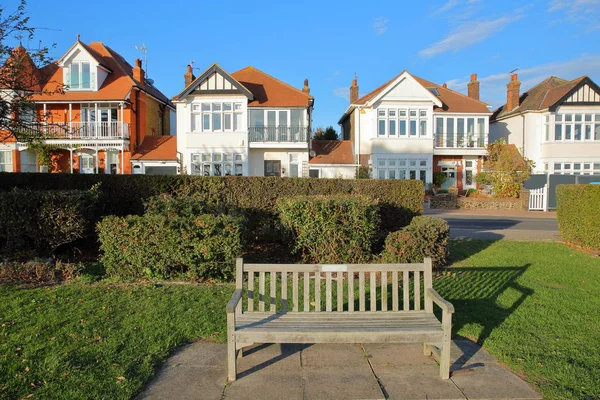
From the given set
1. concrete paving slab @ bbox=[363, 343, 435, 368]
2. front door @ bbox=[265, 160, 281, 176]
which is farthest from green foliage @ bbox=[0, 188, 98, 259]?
front door @ bbox=[265, 160, 281, 176]

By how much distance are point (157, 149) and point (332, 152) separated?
12593 millimetres

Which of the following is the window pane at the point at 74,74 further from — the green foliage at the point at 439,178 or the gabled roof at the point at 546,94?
the gabled roof at the point at 546,94

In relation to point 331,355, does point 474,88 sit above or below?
above

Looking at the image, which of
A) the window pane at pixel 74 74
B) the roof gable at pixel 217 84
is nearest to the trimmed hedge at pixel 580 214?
the roof gable at pixel 217 84

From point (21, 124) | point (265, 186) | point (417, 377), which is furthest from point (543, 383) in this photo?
point (21, 124)

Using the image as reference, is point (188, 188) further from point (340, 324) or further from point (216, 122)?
point (216, 122)

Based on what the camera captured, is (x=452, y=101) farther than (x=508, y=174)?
Yes

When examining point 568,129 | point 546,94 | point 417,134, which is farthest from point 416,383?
point 546,94

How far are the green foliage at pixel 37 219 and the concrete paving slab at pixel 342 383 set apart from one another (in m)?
5.86

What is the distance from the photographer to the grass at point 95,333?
11.7 ft

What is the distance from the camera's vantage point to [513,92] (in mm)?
35812

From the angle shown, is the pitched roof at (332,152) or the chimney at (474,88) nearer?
the pitched roof at (332,152)

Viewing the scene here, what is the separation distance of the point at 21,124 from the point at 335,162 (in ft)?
77.9

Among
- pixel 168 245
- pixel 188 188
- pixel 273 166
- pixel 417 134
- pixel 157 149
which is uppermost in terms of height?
pixel 417 134
